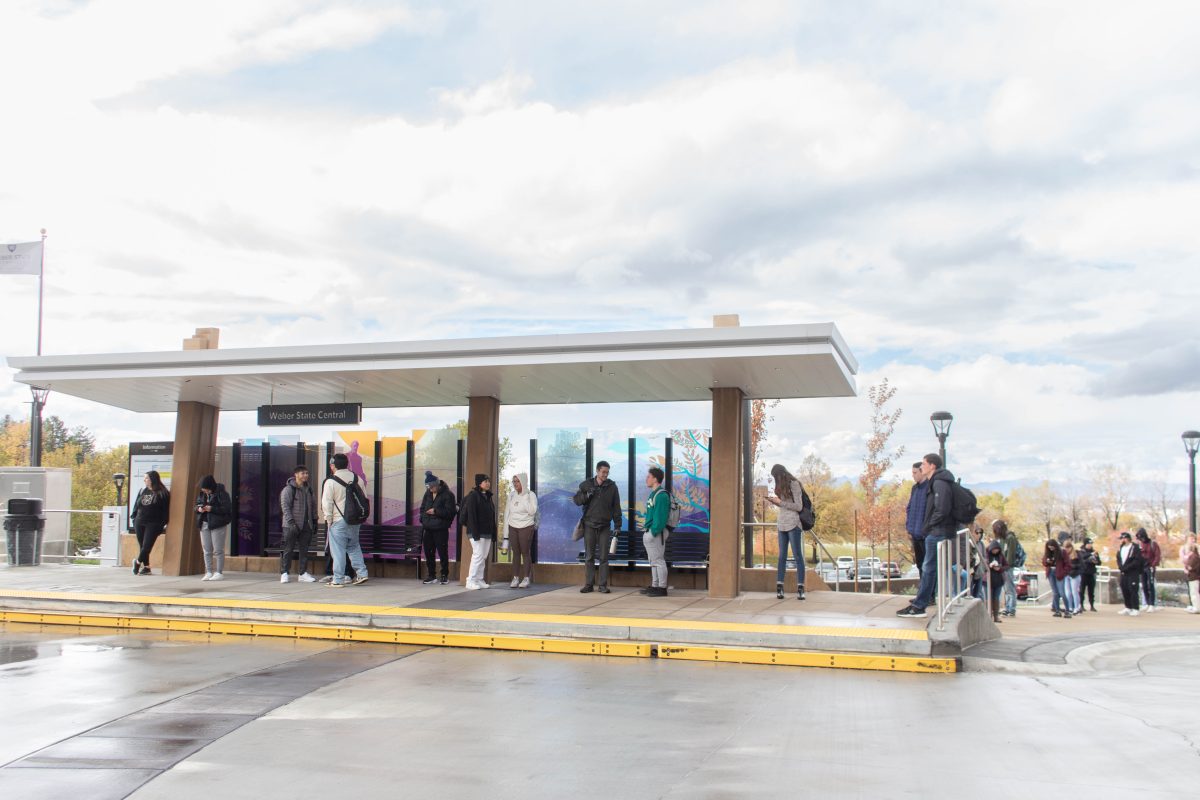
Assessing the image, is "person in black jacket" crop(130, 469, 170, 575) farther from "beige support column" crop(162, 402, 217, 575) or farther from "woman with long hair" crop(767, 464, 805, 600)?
"woman with long hair" crop(767, 464, 805, 600)

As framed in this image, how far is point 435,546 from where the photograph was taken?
51.9 ft

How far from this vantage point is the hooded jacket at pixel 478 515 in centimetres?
1462

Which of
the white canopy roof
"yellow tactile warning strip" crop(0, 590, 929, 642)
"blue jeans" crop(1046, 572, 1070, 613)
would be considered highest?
the white canopy roof

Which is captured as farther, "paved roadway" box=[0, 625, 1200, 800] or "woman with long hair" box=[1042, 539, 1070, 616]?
"woman with long hair" box=[1042, 539, 1070, 616]

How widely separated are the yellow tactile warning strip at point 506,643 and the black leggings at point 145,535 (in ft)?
11.9

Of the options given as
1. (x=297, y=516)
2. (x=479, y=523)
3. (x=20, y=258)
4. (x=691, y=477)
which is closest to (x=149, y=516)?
(x=297, y=516)

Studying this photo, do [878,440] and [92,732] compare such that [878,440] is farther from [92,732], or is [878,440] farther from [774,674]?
[92,732]

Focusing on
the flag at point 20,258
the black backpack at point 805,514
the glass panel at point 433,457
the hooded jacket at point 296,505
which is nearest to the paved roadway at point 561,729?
the black backpack at point 805,514

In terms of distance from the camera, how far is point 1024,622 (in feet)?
56.2

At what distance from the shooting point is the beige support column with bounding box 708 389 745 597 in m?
14.4

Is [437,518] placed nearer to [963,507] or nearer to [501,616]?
[501,616]

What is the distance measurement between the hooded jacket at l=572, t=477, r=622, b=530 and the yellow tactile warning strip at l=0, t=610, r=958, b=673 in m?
3.30

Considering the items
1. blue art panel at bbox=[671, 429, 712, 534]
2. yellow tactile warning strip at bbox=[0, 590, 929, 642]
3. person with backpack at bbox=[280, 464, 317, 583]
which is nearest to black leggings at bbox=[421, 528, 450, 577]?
person with backpack at bbox=[280, 464, 317, 583]

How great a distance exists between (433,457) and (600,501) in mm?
4237
